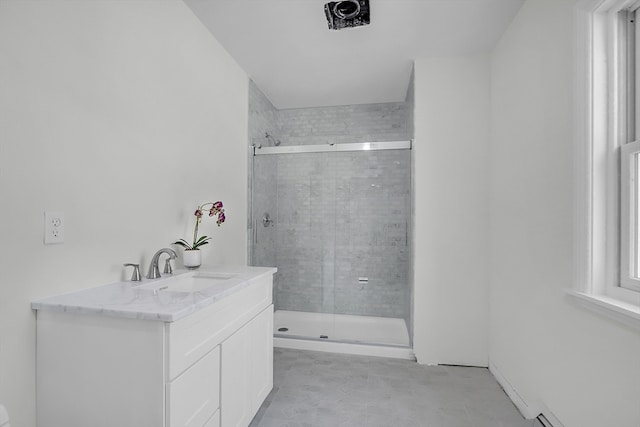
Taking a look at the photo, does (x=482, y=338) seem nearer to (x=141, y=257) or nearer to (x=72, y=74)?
(x=141, y=257)

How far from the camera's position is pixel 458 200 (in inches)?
100

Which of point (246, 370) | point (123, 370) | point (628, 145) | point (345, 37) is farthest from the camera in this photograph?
point (345, 37)

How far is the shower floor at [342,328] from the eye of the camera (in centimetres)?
282

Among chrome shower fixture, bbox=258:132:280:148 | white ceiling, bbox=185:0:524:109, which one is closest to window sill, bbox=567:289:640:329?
white ceiling, bbox=185:0:524:109

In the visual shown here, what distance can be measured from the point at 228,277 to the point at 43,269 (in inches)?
30.9

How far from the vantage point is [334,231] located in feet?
10.2

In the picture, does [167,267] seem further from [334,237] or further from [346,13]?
[346,13]

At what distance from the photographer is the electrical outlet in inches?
45.1

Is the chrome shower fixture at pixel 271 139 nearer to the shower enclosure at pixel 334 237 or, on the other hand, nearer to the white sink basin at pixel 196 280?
the shower enclosure at pixel 334 237

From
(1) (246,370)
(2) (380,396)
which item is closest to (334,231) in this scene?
(2) (380,396)

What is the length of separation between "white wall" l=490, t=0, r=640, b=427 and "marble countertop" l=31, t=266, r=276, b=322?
1.53m

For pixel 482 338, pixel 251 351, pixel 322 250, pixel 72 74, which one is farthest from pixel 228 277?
pixel 482 338

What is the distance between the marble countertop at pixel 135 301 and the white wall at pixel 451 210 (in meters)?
1.70

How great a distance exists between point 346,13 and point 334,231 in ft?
5.97
